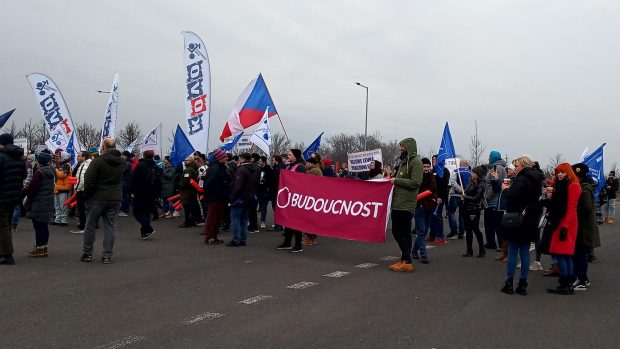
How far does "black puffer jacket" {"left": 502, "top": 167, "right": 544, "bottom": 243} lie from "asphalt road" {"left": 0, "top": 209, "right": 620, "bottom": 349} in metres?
0.85

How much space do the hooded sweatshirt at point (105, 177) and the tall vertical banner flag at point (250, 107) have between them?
5740 millimetres

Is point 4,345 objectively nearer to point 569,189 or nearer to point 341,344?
point 341,344

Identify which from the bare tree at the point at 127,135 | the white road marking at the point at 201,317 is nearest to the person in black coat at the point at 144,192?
the white road marking at the point at 201,317

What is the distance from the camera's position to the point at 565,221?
7.21m

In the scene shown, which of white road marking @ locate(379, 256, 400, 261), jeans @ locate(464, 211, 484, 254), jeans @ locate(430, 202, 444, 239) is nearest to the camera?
white road marking @ locate(379, 256, 400, 261)

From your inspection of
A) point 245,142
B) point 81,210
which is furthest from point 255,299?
point 245,142

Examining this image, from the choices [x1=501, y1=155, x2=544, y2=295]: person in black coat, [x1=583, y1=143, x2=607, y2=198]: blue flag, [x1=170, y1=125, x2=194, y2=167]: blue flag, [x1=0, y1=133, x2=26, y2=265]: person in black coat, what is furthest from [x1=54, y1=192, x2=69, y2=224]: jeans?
[x1=583, y1=143, x2=607, y2=198]: blue flag

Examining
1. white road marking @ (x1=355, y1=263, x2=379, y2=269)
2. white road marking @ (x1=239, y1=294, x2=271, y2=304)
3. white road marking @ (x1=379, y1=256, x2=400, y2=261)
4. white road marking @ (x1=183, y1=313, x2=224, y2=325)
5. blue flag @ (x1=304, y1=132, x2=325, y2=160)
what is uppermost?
blue flag @ (x1=304, y1=132, x2=325, y2=160)

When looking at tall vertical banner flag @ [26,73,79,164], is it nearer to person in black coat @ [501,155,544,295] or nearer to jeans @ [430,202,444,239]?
jeans @ [430,202,444,239]

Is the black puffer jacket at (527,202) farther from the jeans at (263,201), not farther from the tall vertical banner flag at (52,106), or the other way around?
the tall vertical banner flag at (52,106)

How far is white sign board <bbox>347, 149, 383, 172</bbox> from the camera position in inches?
608

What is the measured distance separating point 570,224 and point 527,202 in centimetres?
65

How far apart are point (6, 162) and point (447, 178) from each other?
30.7 ft

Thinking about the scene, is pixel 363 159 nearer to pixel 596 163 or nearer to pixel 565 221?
pixel 596 163
